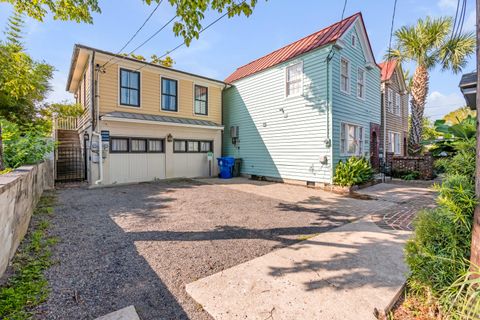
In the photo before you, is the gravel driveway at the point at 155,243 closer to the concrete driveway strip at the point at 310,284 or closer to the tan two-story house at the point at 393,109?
the concrete driveway strip at the point at 310,284

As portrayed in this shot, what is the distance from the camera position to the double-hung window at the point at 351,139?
984cm

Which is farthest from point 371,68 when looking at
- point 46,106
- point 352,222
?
point 46,106

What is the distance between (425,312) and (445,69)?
1737cm

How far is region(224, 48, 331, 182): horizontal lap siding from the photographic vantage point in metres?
9.42

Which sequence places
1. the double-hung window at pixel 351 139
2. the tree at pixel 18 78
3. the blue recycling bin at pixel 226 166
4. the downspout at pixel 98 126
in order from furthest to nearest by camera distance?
the blue recycling bin at pixel 226 166, the double-hung window at pixel 351 139, the downspout at pixel 98 126, the tree at pixel 18 78

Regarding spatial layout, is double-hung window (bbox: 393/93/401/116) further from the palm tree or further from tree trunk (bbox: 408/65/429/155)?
tree trunk (bbox: 408/65/429/155)

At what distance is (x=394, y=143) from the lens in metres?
16.1

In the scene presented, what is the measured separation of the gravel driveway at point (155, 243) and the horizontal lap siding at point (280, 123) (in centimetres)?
345

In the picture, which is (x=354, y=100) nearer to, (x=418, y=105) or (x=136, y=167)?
(x=418, y=105)

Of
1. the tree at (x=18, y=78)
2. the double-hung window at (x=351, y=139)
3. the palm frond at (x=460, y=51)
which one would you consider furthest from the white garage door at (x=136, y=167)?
the palm frond at (x=460, y=51)

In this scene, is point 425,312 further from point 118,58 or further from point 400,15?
point 118,58

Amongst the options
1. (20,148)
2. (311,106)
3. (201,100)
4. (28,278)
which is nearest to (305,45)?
(311,106)

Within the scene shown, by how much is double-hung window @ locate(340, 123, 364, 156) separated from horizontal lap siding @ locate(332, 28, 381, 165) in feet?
0.86

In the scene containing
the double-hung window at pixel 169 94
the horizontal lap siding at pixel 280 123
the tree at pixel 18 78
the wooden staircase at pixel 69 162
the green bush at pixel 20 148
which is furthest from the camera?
the double-hung window at pixel 169 94
